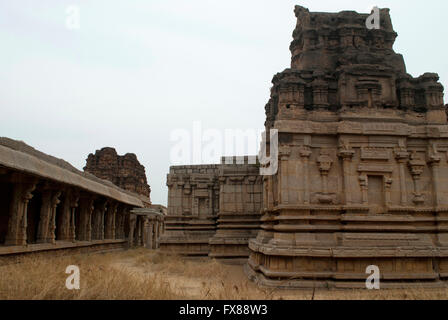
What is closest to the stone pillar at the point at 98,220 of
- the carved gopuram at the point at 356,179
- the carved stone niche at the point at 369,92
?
the carved gopuram at the point at 356,179

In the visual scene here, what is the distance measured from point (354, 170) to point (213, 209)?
938 centimetres

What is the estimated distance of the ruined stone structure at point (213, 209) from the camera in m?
16.6

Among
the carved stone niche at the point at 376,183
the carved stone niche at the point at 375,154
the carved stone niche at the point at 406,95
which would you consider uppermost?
the carved stone niche at the point at 406,95

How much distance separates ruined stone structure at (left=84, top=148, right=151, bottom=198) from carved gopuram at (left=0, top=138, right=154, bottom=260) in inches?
681

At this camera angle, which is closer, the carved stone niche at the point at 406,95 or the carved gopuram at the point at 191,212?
the carved stone niche at the point at 406,95

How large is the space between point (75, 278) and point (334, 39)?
37.1ft

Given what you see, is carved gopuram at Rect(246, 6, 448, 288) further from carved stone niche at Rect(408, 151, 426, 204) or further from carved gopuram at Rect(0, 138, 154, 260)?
carved gopuram at Rect(0, 138, 154, 260)

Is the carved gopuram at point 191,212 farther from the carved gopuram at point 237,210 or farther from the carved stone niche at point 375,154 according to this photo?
the carved stone niche at point 375,154

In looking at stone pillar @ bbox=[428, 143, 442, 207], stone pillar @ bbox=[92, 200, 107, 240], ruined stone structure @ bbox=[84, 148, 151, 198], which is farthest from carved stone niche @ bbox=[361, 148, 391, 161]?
ruined stone structure @ bbox=[84, 148, 151, 198]

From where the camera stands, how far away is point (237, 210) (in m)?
17.1

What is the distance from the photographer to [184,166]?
19719 mm

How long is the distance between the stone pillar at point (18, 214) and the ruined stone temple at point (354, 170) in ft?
25.9

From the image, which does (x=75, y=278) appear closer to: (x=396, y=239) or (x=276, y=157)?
(x=276, y=157)
